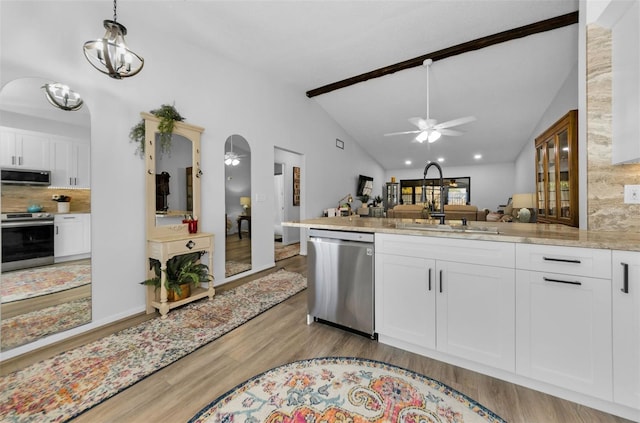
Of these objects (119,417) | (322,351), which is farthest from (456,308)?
(119,417)

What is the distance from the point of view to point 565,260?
1.38 m

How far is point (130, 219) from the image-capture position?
2.54 meters

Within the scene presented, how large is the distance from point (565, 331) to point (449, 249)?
27.9 inches

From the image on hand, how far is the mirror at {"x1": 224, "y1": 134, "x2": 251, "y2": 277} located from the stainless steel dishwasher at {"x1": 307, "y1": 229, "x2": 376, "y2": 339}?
177 cm

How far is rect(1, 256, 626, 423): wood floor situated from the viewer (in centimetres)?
135

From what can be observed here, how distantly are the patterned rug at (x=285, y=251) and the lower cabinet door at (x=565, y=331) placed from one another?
154 inches

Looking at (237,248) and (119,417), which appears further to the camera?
(237,248)

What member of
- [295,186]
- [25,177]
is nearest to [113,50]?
[25,177]

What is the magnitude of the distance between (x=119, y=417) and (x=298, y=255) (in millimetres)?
3922

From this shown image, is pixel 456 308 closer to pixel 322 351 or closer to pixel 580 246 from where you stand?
pixel 580 246

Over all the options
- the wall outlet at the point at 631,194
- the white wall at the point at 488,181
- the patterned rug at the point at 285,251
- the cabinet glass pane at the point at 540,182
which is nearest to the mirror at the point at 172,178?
the patterned rug at the point at 285,251

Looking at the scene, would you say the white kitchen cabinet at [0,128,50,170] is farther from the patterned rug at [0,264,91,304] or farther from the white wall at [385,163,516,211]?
the white wall at [385,163,516,211]

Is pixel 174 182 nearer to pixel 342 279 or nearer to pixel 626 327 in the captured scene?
pixel 342 279

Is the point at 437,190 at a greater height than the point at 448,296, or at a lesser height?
greater
